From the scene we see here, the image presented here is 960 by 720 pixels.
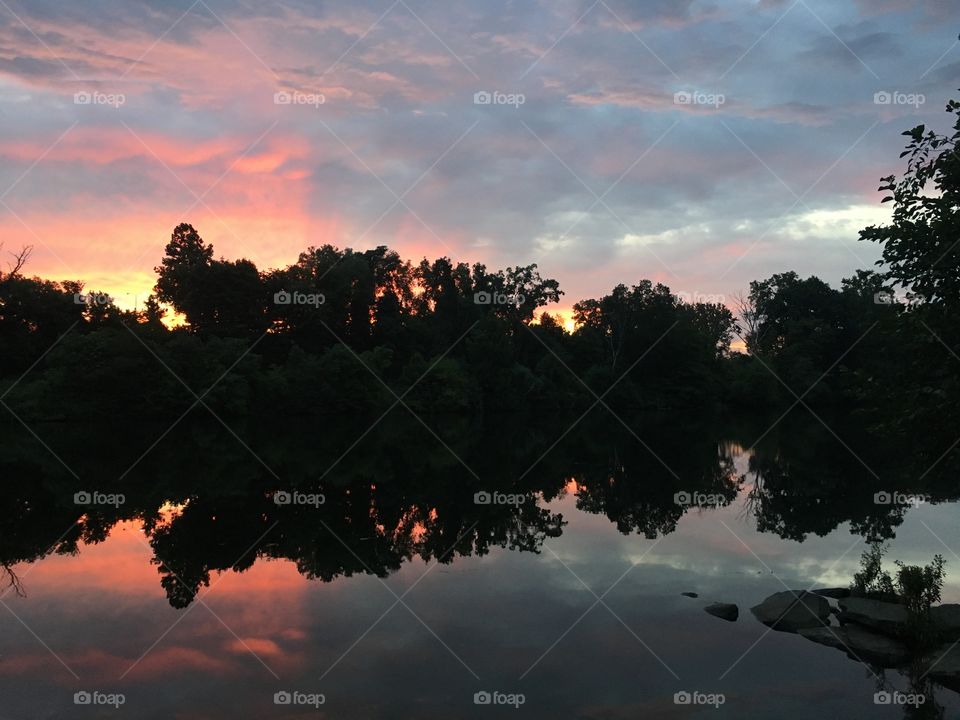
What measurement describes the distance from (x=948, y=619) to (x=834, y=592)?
2.46m

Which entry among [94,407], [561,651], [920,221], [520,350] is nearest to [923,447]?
[920,221]

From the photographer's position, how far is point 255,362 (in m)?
60.8

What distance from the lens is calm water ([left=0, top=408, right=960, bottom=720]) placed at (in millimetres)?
9250

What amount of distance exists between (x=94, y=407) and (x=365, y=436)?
2182cm

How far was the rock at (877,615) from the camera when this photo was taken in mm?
10852

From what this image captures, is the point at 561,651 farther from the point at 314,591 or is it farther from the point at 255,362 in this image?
the point at 255,362
